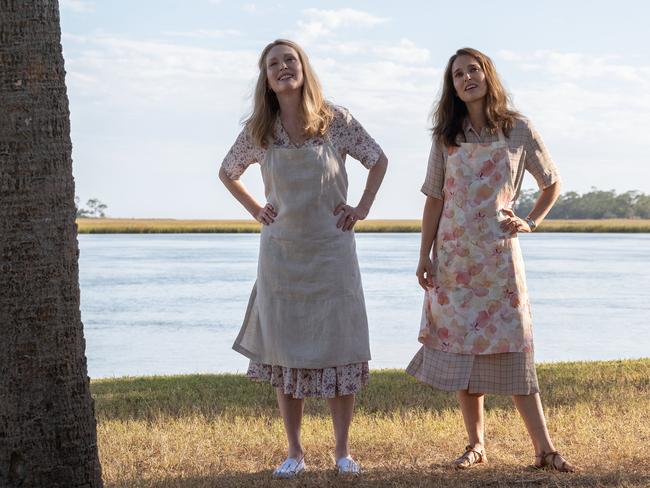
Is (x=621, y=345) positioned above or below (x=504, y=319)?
below

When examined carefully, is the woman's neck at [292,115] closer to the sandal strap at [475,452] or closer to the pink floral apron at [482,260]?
the pink floral apron at [482,260]

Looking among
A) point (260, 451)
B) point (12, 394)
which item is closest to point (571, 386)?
point (260, 451)

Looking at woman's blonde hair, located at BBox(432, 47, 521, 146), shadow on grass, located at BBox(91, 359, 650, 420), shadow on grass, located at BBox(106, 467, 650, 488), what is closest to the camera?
shadow on grass, located at BBox(106, 467, 650, 488)

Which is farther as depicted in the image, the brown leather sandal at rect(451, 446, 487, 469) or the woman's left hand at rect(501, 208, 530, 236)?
the brown leather sandal at rect(451, 446, 487, 469)

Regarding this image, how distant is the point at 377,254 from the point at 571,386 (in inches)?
1151

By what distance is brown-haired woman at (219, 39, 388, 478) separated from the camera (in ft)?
15.9

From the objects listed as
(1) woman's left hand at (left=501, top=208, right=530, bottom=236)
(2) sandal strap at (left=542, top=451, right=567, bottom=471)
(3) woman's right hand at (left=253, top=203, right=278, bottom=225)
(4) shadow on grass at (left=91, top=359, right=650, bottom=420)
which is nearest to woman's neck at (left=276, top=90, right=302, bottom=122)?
(3) woman's right hand at (left=253, top=203, right=278, bottom=225)

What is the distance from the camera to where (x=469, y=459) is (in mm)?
5168

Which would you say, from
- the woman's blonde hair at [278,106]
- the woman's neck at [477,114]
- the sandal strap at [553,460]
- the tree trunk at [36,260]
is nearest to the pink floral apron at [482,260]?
the woman's neck at [477,114]

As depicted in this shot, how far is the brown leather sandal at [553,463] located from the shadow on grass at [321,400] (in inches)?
80.0

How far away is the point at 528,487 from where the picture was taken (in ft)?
15.6

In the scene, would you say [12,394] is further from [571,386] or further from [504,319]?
[571,386]

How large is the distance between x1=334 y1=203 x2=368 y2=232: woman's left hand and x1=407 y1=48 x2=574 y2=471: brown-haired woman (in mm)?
383

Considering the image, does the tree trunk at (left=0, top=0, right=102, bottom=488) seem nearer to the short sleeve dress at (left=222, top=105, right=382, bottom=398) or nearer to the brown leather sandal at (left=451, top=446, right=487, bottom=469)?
the short sleeve dress at (left=222, top=105, right=382, bottom=398)
